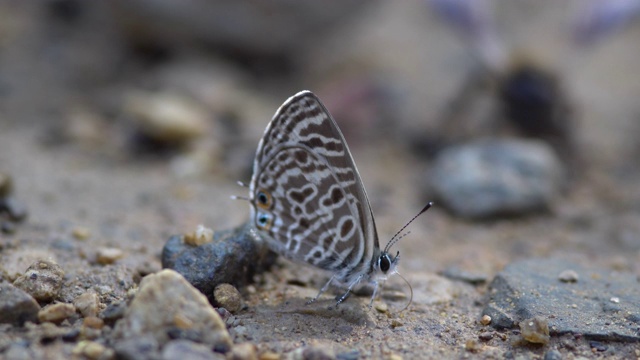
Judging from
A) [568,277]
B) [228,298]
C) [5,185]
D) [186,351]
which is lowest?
[186,351]

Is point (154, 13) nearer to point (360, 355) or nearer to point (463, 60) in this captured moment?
point (463, 60)

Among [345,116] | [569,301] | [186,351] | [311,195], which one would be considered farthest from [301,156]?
[345,116]

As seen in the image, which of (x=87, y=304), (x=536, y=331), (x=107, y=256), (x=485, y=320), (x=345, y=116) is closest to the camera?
(x=87, y=304)

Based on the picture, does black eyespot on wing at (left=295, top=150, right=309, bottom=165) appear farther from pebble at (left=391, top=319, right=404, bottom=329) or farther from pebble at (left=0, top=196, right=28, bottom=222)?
pebble at (left=0, top=196, right=28, bottom=222)

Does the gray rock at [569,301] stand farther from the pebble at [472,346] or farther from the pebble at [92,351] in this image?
the pebble at [92,351]

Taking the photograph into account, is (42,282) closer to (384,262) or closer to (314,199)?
(314,199)

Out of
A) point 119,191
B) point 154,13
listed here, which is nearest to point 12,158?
point 119,191
